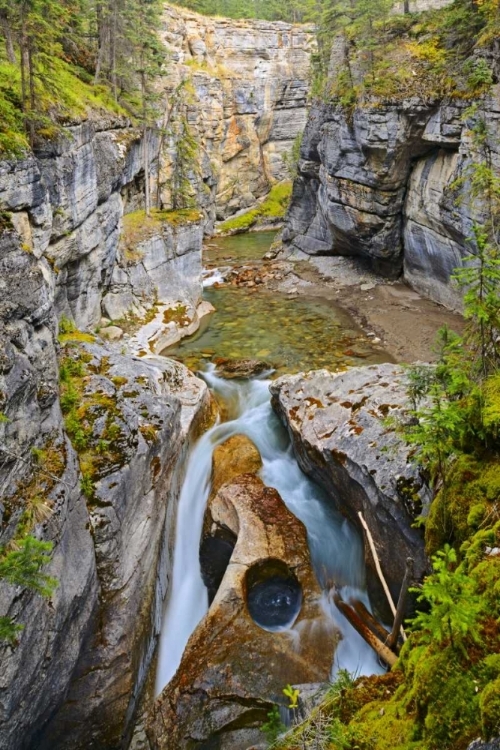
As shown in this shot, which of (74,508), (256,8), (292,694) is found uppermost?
(256,8)

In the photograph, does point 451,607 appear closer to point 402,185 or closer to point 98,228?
point 98,228

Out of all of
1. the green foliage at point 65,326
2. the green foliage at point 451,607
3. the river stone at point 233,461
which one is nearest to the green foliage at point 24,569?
the green foliage at point 451,607

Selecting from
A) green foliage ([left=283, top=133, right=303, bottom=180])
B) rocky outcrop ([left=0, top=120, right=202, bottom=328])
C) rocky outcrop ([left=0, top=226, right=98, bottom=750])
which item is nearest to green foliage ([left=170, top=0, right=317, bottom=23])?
green foliage ([left=283, top=133, right=303, bottom=180])

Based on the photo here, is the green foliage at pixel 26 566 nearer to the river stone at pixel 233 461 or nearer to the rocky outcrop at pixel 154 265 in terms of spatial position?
the river stone at pixel 233 461

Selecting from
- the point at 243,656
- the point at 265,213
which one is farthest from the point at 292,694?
the point at 265,213

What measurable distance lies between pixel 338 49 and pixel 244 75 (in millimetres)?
27194

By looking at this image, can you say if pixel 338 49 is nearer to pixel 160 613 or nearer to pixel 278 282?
pixel 278 282

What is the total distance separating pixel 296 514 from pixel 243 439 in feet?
10.3

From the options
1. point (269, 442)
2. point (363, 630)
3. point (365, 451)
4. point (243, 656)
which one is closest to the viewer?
point (363, 630)

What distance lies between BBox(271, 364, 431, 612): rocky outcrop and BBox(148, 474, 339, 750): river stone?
1.62m

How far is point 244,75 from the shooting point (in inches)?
2117

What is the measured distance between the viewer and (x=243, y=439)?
46.8ft

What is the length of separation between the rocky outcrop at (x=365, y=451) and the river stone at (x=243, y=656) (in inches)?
63.8

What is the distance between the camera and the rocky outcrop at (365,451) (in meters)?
8.53
